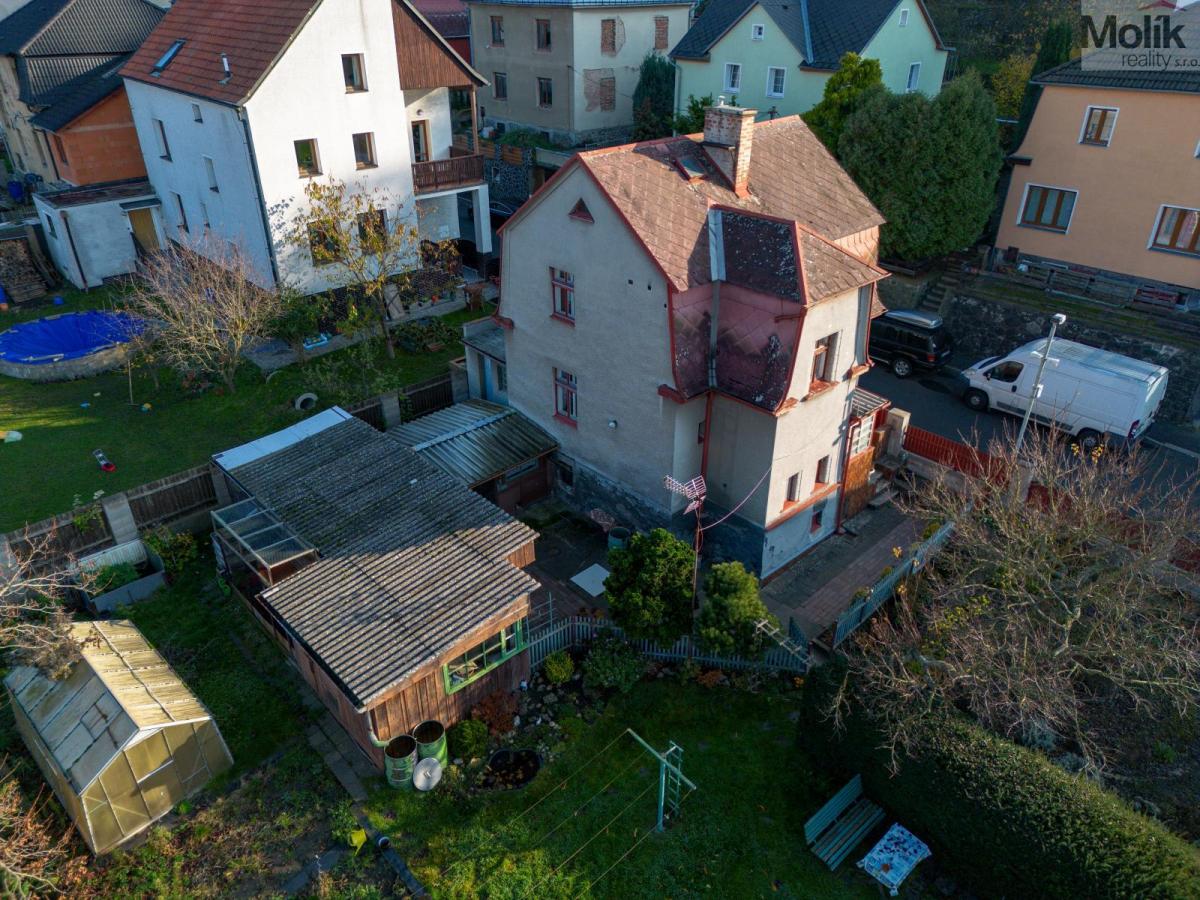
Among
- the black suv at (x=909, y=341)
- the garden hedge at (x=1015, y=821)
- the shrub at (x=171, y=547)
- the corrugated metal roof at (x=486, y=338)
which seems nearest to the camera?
the garden hedge at (x=1015, y=821)

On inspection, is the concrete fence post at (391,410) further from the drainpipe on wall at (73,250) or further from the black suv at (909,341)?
the drainpipe on wall at (73,250)

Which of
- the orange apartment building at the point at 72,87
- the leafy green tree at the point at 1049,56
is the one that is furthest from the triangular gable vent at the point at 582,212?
the orange apartment building at the point at 72,87

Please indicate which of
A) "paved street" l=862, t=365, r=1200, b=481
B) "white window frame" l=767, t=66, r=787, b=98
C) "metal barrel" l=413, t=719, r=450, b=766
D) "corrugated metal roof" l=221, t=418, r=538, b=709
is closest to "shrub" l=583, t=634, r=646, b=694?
"corrugated metal roof" l=221, t=418, r=538, b=709

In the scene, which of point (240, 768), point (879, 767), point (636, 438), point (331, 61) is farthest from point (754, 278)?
point (331, 61)

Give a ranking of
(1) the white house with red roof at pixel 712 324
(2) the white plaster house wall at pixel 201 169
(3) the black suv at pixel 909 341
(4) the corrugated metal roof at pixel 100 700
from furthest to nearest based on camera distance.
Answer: (3) the black suv at pixel 909 341, (2) the white plaster house wall at pixel 201 169, (1) the white house with red roof at pixel 712 324, (4) the corrugated metal roof at pixel 100 700

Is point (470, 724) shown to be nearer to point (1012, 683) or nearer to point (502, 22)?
point (1012, 683)

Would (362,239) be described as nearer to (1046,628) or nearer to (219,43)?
(219,43)
